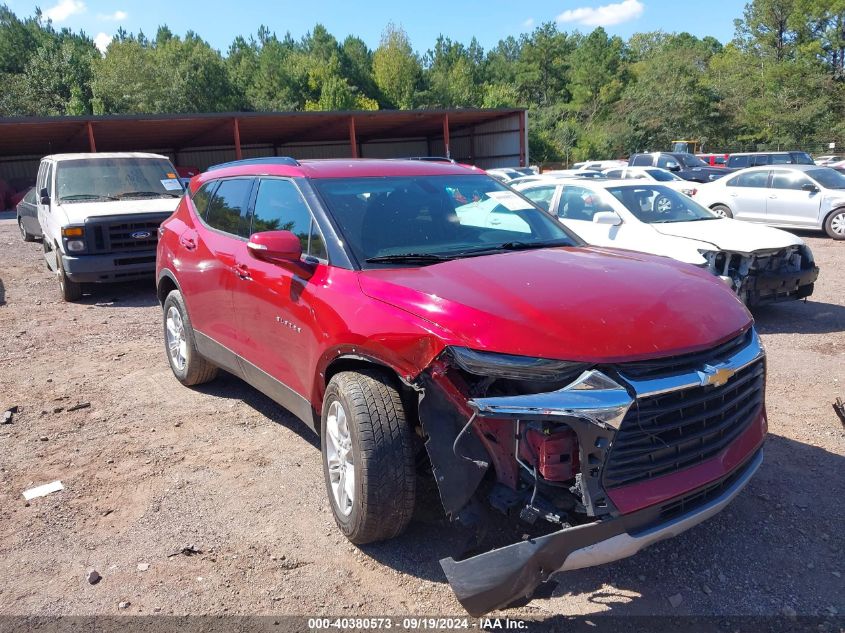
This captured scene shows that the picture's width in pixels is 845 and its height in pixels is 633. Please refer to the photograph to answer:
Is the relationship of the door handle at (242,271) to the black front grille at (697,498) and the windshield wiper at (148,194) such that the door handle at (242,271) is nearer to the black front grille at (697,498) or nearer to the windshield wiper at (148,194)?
the black front grille at (697,498)

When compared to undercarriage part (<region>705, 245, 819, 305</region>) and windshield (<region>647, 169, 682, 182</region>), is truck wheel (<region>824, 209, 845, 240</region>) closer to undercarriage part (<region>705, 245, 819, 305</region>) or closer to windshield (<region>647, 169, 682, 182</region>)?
windshield (<region>647, 169, 682, 182</region>)

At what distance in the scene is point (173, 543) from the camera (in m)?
3.56

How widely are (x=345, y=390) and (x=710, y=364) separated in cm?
167

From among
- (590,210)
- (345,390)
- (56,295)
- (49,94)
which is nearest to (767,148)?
(590,210)

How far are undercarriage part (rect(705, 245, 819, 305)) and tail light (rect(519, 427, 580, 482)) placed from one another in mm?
5626

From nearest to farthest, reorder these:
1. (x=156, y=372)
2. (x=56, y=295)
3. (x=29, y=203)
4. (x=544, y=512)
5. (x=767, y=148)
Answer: (x=544, y=512) < (x=156, y=372) < (x=56, y=295) < (x=29, y=203) < (x=767, y=148)

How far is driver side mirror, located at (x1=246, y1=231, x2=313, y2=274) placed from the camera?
3.63 metres

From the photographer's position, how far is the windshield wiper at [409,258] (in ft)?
11.7

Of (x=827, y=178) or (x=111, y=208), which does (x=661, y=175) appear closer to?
(x=827, y=178)

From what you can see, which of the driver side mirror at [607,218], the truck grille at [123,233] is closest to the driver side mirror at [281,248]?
the driver side mirror at [607,218]

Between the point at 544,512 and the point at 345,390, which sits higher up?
the point at 345,390

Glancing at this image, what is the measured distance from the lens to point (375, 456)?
304cm

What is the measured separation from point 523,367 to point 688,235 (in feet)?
19.7

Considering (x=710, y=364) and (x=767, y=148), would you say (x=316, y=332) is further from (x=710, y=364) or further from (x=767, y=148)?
(x=767, y=148)
